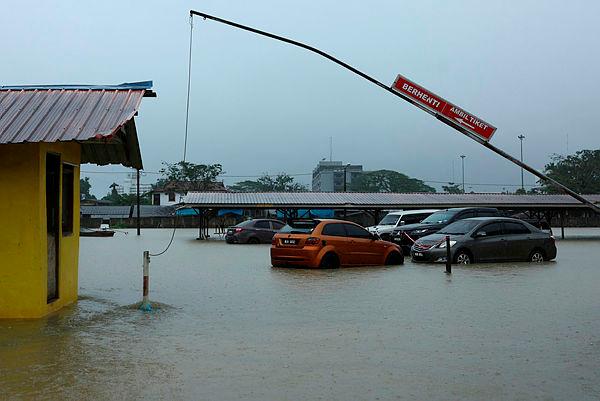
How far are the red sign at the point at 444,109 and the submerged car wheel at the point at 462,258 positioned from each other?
10862 mm

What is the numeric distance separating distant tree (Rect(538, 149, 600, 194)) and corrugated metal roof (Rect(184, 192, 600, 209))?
43.9m

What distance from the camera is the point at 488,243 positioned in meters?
19.8

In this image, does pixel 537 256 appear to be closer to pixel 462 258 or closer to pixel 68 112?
pixel 462 258

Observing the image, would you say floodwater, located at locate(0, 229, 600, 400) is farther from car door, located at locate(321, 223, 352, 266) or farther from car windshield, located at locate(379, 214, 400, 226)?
car windshield, located at locate(379, 214, 400, 226)

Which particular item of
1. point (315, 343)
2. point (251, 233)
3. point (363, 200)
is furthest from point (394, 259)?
point (363, 200)

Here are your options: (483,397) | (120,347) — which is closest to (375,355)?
(483,397)

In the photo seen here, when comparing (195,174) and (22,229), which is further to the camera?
(195,174)

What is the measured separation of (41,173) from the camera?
9555mm

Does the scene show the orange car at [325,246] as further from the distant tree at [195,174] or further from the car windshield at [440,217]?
the distant tree at [195,174]

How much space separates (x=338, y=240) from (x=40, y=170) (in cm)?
1035

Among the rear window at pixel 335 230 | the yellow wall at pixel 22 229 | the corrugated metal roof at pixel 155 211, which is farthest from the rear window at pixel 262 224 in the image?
the corrugated metal roof at pixel 155 211

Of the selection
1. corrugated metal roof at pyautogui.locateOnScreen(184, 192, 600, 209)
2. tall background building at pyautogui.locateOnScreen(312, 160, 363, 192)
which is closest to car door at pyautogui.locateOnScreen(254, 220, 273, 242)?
corrugated metal roof at pyautogui.locateOnScreen(184, 192, 600, 209)

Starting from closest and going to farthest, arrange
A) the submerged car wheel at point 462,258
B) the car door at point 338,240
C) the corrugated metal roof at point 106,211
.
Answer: the car door at point 338,240 → the submerged car wheel at point 462,258 → the corrugated metal roof at point 106,211

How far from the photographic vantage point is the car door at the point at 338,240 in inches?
727
